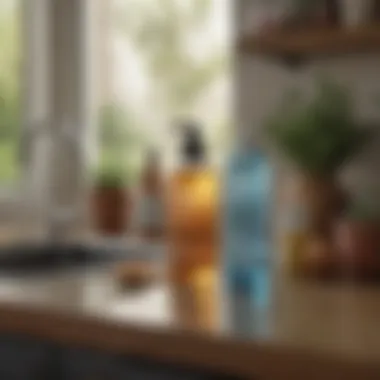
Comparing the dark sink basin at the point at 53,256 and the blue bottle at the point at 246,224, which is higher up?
the blue bottle at the point at 246,224

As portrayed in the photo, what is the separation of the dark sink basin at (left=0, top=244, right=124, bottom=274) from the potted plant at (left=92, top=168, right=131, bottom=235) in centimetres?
17

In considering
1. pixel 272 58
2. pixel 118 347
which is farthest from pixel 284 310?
pixel 272 58

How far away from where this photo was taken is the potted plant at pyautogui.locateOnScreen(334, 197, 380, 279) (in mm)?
1657

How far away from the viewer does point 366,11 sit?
5.65 feet

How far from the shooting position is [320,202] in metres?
1.77

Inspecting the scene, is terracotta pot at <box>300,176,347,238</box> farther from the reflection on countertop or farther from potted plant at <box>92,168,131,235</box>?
potted plant at <box>92,168,131,235</box>

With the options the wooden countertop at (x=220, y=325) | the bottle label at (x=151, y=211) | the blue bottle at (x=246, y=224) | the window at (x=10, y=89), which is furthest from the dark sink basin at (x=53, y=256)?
the window at (x=10, y=89)

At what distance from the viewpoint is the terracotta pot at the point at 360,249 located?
1.66 m

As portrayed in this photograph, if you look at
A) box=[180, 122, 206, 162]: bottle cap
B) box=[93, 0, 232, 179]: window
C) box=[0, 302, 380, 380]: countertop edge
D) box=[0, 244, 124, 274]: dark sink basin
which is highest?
box=[93, 0, 232, 179]: window

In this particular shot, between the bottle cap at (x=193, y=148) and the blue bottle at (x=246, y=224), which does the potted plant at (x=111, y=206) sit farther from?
the blue bottle at (x=246, y=224)

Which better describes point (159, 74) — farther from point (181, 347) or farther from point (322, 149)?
point (181, 347)

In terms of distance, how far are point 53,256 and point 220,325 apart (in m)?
0.84

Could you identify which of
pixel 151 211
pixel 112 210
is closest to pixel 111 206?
pixel 112 210

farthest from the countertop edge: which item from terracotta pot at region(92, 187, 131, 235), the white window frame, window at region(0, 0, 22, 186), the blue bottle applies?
window at region(0, 0, 22, 186)
